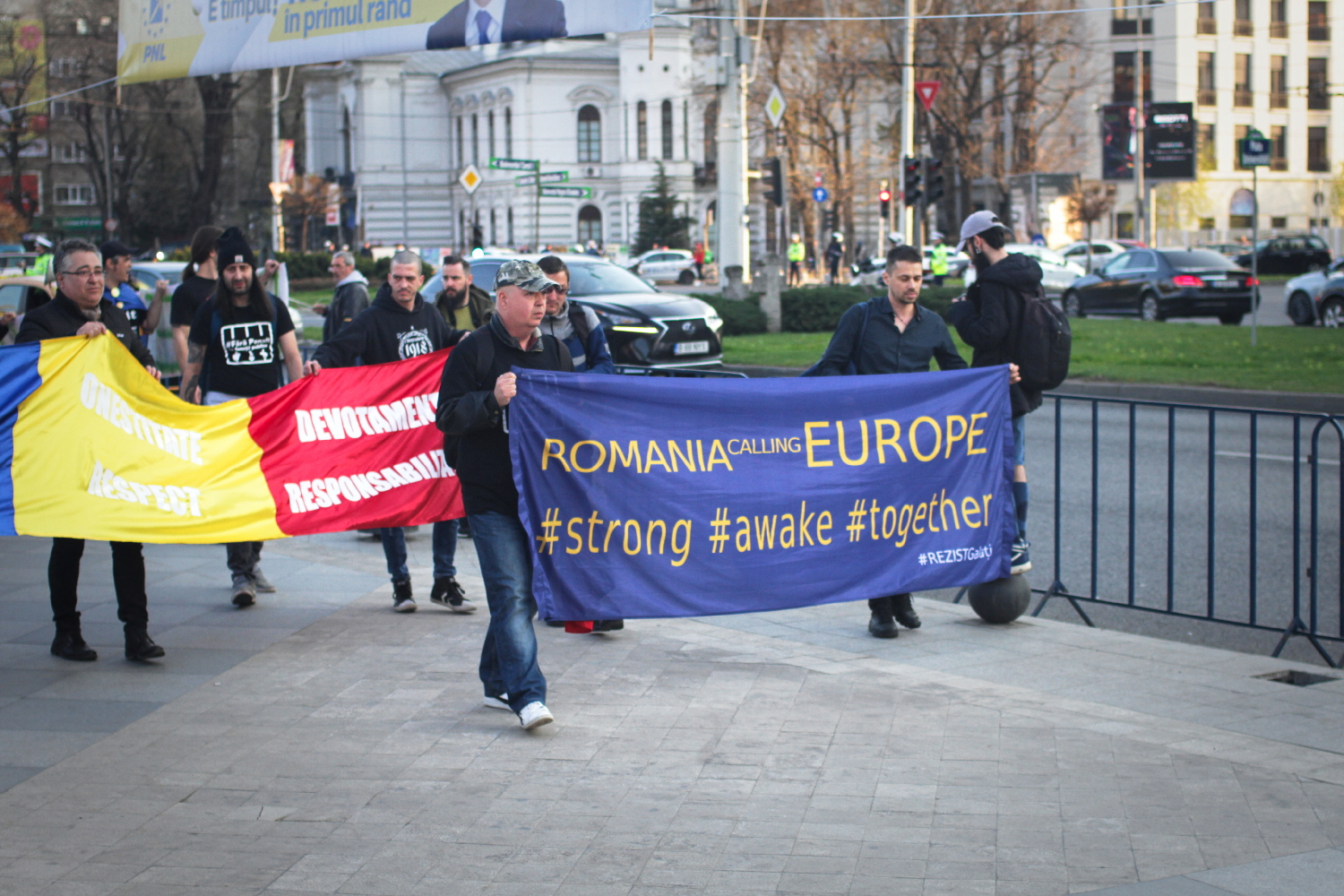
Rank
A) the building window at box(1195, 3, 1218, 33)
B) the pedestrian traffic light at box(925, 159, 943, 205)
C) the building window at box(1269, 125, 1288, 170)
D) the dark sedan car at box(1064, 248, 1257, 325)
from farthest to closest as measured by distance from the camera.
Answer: the building window at box(1269, 125, 1288, 170)
the building window at box(1195, 3, 1218, 33)
the pedestrian traffic light at box(925, 159, 943, 205)
the dark sedan car at box(1064, 248, 1257, 325)

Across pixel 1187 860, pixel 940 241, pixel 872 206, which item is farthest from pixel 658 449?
pixel 872 206

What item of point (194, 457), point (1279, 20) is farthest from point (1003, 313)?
point (1279, 20)

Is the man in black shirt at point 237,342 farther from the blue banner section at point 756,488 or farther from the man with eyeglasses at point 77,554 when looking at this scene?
the blue banner section at point 756,488

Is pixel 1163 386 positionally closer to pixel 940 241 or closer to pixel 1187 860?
pixel 1187 860

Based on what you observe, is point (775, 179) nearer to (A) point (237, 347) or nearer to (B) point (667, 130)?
(A) point (237, 347)

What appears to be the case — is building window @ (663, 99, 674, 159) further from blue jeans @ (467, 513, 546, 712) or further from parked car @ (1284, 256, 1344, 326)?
blue jeans @ (467, 513, 546, 712)

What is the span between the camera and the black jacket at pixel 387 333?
312 inches

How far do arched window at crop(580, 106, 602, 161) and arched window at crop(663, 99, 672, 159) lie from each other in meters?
4.32

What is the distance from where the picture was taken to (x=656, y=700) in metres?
6.09

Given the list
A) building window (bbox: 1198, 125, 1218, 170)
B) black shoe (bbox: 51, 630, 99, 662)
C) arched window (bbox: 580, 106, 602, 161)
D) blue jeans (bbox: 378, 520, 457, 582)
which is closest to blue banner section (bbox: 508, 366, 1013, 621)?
blue jeans (bbox: 378, 520, 457, 582)

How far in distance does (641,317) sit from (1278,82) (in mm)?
71395

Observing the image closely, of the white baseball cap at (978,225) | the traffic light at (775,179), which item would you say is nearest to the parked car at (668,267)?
the traffic light at (775,179)

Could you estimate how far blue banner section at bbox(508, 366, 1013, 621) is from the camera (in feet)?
19.2

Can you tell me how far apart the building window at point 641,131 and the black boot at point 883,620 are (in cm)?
7926
